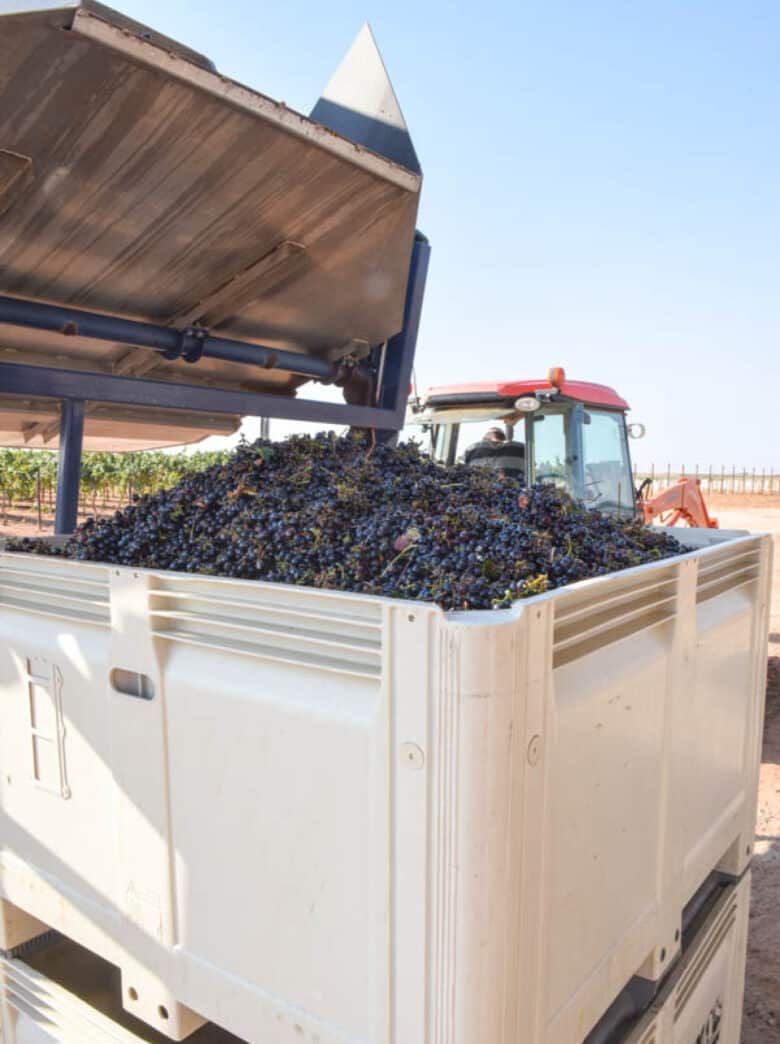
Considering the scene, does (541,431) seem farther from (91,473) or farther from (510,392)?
(91,473)

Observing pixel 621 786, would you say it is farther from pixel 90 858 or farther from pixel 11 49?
pixel 11 49

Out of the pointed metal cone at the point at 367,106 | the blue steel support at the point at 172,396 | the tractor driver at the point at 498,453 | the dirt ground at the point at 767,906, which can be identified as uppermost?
the pointed metal cone at the point at 367,106

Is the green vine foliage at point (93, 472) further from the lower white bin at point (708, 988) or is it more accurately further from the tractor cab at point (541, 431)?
the lower white bin at point (708, 988)

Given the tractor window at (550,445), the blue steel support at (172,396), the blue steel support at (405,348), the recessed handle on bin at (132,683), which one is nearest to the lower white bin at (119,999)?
the recessed handle on bin at (132,683)

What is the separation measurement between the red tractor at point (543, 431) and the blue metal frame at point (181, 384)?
184 cm

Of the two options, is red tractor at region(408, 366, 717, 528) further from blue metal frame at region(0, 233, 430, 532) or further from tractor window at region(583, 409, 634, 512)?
blue metal frame at region(0, 233, 430, 532)

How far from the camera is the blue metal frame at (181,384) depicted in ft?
7.34

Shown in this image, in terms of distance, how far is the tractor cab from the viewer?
5.24 m

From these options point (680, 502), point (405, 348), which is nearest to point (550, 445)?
point (405, 348)

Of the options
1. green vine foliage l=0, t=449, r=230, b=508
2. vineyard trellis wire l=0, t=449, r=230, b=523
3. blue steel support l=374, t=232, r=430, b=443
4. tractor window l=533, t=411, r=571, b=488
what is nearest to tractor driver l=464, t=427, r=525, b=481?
tractor window l=533, t=411, r=571, b=488

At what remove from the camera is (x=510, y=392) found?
207 inches

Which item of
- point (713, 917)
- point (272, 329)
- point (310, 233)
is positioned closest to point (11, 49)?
point (310, 233)

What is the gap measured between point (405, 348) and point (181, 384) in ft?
3.08

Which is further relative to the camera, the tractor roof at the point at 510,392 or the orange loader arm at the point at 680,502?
the orange loader arm at the point at 680,502
